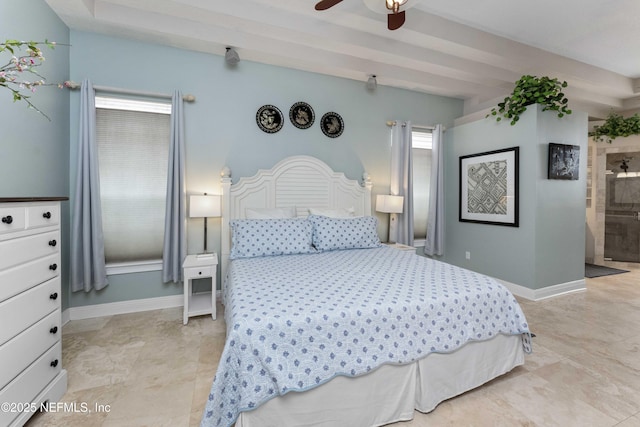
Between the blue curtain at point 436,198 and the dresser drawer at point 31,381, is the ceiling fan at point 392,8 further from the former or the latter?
the dresser drawer at point 31,381

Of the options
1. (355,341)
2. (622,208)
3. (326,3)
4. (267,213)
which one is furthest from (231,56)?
(622,208)

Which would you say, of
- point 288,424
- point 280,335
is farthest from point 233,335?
point 288,424

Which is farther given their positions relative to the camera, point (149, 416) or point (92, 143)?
point (92, 143)

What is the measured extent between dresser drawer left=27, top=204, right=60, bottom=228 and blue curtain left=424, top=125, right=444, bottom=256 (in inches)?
163

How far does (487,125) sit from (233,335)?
4.05m

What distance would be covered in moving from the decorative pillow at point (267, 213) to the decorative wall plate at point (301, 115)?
1105mm

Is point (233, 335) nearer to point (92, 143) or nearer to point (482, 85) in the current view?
point (92, 143)

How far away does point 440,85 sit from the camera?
3.89 meters

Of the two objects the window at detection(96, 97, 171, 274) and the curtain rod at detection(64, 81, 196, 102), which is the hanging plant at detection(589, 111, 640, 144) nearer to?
the curtain rod at detection(64, 81, 196, 102)

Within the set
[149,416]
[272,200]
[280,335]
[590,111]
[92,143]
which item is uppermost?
[590,111]

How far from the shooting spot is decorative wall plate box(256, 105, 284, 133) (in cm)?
335

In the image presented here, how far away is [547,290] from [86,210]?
5143 mm

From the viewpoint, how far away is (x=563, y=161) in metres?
3.39

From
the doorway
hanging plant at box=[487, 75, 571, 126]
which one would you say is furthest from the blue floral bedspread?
the doorway
